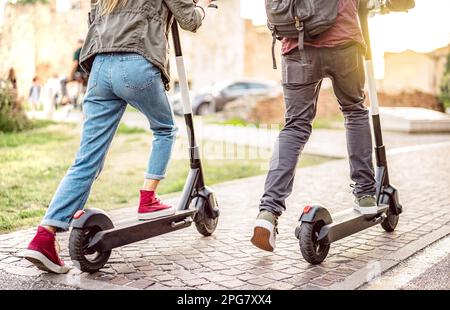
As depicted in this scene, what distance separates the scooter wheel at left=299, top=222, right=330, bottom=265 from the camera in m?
3.77

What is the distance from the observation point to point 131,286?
3461 millimetres

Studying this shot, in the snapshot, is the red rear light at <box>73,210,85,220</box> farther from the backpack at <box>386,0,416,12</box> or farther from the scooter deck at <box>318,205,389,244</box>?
the backpack at <box>386,0,416,12</box>

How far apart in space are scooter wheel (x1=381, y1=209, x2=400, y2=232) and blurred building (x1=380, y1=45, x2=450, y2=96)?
39.1 metres

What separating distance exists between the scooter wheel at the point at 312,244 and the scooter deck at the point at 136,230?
84 centimetres

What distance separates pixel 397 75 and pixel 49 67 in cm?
2316

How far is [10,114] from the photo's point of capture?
44.5 feet

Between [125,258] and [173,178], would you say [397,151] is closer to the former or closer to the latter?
[173,178]

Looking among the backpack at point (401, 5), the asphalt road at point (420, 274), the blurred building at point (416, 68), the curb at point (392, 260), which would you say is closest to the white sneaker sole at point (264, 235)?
the curb at point (392, 260)

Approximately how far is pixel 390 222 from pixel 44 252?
8.14ft

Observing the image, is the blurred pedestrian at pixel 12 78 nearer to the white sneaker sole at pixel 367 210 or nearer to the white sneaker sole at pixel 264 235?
the white sneaker sole at pixel 367 210

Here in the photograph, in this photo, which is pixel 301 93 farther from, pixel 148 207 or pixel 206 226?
pixel 206 226

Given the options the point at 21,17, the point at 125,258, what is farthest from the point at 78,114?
the point at 125,258

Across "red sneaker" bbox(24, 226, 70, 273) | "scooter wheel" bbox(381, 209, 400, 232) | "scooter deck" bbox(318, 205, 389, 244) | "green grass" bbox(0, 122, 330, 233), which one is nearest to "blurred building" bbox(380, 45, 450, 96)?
"green grass" bbox(0, 122, 330, 233)

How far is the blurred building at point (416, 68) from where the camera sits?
141 feet
